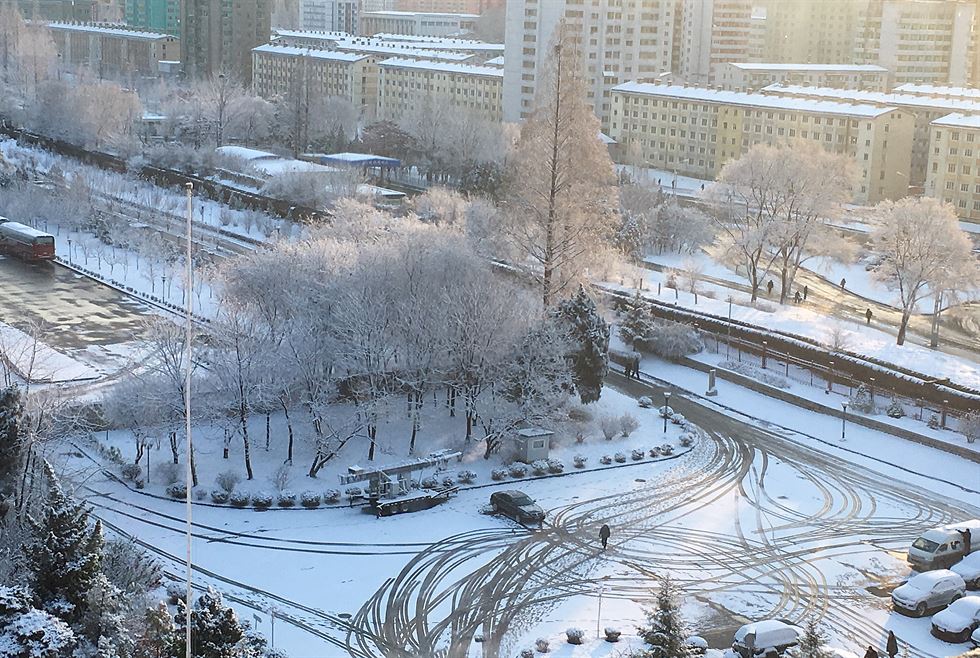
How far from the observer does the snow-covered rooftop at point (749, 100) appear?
2386 inches

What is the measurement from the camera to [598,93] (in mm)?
75875

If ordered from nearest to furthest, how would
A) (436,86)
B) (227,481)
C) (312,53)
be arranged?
(227,481) → (436,86) → (312,53)

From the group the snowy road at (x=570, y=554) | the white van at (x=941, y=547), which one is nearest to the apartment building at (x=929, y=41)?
the snowy road at (x=570, y=554)

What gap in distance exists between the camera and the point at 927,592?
19.1m

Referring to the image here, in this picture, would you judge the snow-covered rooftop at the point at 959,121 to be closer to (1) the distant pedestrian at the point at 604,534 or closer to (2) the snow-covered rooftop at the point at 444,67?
(2) the snow-covered rooftop at the point at 444,67

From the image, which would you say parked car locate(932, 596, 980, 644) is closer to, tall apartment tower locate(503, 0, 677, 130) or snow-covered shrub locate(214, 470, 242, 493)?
snow-covered shrub locate(214, 470, 242, 493)

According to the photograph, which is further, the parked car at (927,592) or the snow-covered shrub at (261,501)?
the snow-covered shrub at (261,501)

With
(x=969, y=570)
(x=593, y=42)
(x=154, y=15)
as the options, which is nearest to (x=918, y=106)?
(x=593, y=42)

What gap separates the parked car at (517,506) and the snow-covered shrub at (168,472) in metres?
5.86

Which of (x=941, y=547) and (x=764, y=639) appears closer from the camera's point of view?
(x=764, y=639)

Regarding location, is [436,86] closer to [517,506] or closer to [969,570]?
[517,506]

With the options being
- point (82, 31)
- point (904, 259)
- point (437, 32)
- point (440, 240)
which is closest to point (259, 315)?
point (440, 240)

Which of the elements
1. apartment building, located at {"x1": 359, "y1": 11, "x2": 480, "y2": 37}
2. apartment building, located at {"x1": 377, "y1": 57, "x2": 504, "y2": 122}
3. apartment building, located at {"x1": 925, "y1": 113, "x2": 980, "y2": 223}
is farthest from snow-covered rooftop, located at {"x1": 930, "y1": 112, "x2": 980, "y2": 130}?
apartment building, located at {"x1": 359, "y1": 11, "x2": 480, "y2": 37}

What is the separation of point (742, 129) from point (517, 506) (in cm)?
4653
